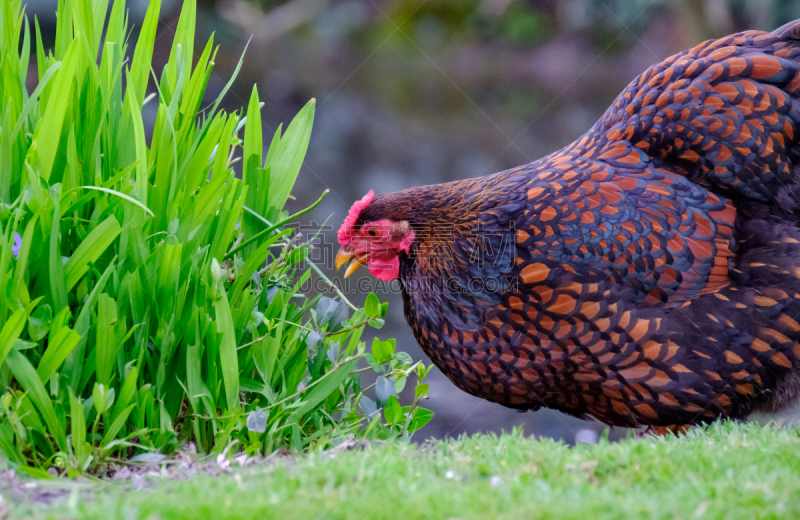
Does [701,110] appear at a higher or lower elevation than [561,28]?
lower

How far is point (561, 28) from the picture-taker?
5762mm

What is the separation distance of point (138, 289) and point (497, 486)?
1.05m

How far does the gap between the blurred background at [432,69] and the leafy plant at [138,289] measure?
3108 mm

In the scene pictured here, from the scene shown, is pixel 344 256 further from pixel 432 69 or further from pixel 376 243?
pixel 432 69

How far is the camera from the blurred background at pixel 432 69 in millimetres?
5363

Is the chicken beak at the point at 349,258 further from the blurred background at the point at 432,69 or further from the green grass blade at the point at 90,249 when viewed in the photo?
the blurred background at the point at 432,69

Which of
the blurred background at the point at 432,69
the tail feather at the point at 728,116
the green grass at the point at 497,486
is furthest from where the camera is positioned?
the blurred background at the point at 432,69

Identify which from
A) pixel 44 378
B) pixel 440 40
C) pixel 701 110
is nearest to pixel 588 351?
pixel 701 110

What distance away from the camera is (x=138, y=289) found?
67.6 inches

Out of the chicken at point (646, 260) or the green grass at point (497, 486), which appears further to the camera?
the chicken at point (646, 260)

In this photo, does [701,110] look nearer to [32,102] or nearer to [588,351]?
[588,351]

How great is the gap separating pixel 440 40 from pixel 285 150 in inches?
154

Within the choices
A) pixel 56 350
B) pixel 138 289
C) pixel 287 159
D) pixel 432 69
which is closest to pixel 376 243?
pixel 287 159

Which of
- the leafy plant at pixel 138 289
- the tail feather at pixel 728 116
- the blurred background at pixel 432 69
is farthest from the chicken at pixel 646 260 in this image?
the blurred background at pixel 432 69
